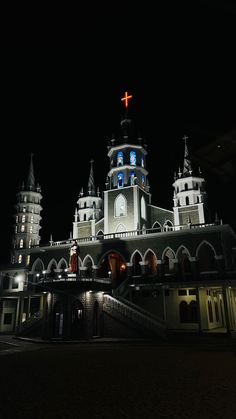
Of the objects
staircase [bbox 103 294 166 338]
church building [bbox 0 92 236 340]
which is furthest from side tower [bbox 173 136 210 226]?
staircase [bbox 103 294 166 338]

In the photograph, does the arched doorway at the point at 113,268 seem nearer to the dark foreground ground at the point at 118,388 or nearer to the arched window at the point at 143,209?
the arched window at the point at 143,209

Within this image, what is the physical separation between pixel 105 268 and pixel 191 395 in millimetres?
27089

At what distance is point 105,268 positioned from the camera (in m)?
34.9

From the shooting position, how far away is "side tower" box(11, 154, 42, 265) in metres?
55.2

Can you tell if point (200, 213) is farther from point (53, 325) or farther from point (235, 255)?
point (53, 325)

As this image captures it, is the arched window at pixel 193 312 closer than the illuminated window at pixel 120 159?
Yes

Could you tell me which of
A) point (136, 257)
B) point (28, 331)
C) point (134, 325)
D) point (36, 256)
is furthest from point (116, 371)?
point (36, 256)

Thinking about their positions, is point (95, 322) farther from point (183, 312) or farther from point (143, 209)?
point (143, 209)

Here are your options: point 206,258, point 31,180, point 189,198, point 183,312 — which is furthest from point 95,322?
point 31,180

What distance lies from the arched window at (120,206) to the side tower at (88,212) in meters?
7.75

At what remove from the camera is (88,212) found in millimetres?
51812

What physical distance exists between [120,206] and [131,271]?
443 inches

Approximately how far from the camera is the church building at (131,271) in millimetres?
26047

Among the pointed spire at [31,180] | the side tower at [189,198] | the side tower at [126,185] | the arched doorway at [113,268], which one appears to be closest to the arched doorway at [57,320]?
the arched doorway at [113,268]
